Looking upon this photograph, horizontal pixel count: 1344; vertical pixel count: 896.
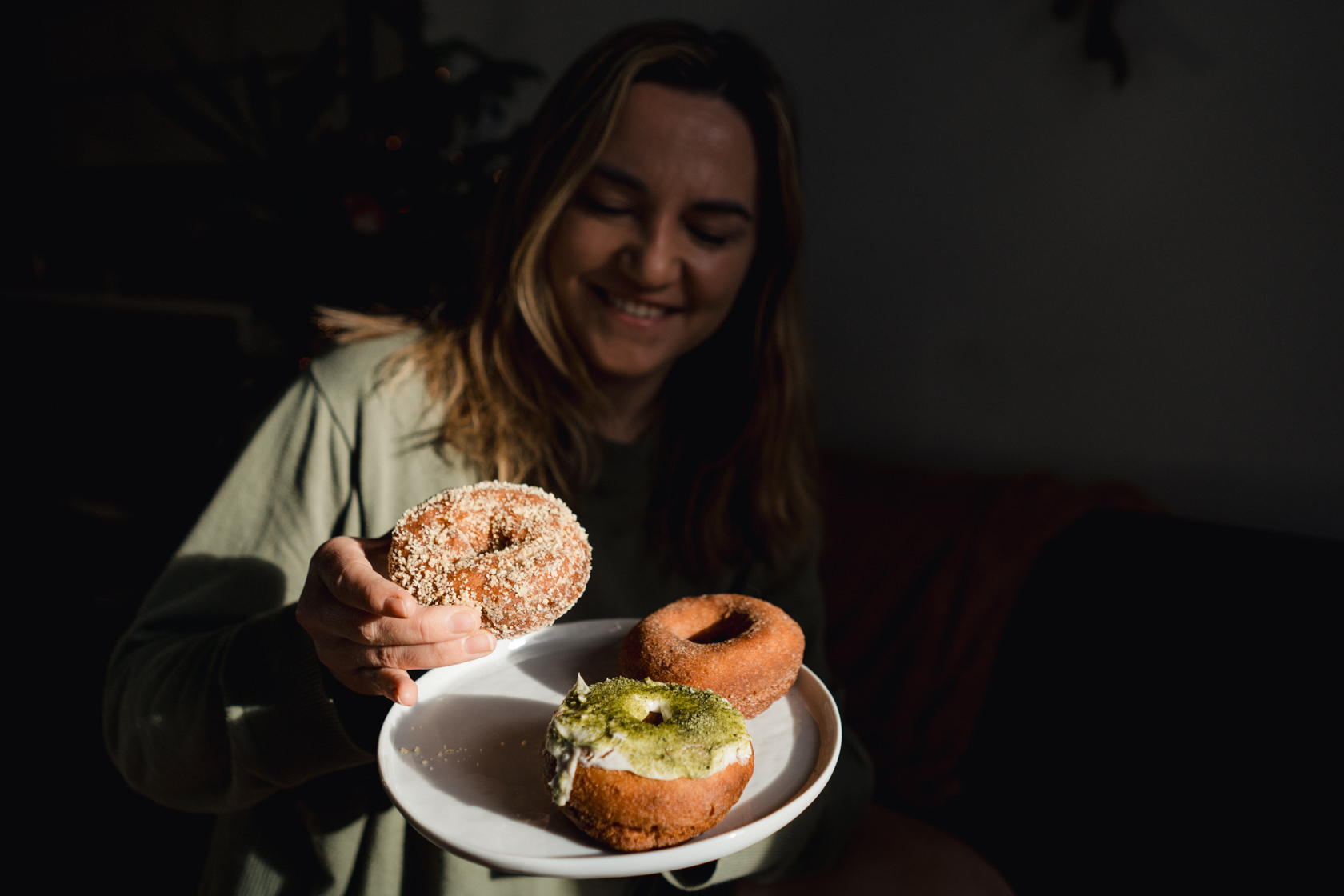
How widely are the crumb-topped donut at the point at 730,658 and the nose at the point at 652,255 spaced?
64 centimetres

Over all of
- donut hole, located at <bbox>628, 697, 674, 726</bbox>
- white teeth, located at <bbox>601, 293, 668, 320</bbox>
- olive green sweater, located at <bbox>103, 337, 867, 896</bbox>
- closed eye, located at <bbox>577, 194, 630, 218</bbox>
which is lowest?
olive green sweater, located at <bbox>103, 337, 867, 896</bbox>

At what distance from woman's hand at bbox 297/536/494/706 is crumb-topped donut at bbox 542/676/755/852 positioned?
A: 132 millimetres

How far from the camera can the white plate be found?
2.04 feet

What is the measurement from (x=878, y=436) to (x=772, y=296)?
1509mm

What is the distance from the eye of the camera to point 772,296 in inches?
63.6

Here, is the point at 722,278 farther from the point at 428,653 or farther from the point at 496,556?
the point at 428,653

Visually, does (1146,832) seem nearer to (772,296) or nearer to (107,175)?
(772,296)

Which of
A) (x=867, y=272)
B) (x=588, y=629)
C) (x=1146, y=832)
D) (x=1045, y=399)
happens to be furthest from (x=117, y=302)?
(x=1146, y=832)

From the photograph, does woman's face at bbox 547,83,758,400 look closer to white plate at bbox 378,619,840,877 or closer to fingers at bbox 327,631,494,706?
white plate at bbox 378,619,840,877

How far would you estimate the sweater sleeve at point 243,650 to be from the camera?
3.09ft

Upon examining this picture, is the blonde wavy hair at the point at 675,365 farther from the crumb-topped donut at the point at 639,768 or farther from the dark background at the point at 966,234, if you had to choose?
the crumb-topped donut at the point at 639,768

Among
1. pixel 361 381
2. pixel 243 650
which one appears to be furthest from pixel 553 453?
pixel 243 650

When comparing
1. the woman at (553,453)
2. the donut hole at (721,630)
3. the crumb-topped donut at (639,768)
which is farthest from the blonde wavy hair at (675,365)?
the crumb-topped donut at (639,768)

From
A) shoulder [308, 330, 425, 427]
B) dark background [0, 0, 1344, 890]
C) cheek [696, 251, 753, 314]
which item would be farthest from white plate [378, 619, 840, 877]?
dark background [0, 0, 1344, 890]
